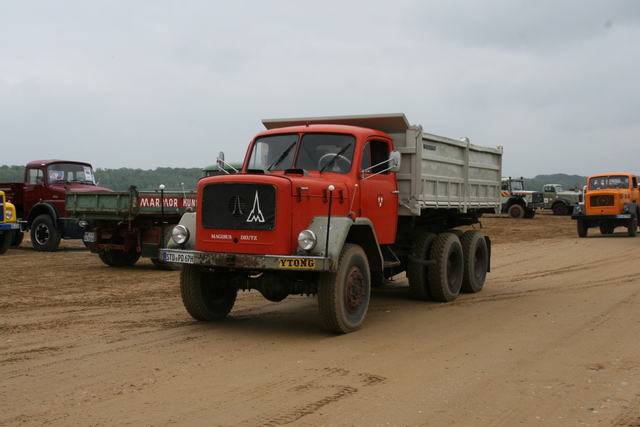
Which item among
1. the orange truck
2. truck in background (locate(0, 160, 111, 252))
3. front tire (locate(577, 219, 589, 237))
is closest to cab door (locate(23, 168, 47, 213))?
truck in background (locate(0, 160, 111, 252))

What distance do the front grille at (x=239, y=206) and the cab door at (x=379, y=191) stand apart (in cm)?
→ 152

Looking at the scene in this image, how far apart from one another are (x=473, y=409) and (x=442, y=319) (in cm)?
375

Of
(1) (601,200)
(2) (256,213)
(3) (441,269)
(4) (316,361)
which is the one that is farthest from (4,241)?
(1) (601,200)

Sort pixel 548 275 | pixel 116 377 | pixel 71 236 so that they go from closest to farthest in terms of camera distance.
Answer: pixel 116 377 → pixel 548 275 → pixel 71 236

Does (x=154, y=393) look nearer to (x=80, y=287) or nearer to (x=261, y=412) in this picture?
(x=261, y=412)

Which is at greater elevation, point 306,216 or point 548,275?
point 306,216

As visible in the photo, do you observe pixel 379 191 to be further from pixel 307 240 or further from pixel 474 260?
pixel 474 260

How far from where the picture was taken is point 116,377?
560 cm

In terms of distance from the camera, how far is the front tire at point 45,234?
697 inches

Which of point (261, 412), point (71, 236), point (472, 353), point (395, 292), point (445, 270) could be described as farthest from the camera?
point (71, 236)

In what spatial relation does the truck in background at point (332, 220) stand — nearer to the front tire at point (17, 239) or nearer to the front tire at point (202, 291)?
the front tire at point (202, 291)

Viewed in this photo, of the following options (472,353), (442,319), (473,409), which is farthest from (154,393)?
(442,319)

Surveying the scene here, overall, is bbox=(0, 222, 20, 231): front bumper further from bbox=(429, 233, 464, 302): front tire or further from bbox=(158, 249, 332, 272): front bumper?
bbox=(429, 233, 464, 302): front tire

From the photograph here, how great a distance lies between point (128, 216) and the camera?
13258mm
